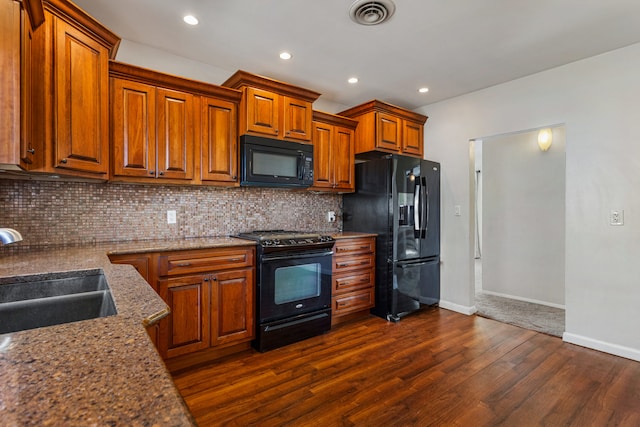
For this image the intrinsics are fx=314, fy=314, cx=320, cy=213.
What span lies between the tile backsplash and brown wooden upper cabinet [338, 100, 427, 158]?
989mm

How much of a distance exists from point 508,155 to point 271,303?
3.75 metres

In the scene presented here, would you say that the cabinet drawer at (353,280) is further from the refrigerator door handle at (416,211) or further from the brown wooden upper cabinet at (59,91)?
the brown wooden upper cabinet at (59,91)

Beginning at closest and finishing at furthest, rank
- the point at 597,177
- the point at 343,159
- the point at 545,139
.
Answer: the point at 597,177
the point at 343,159
the point at 545,139

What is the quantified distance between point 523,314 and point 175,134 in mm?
4104

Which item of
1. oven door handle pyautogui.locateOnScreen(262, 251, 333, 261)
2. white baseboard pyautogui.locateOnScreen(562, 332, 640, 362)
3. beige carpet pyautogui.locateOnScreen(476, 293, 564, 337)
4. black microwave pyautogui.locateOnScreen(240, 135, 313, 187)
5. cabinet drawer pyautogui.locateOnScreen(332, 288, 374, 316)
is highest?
black microwave pyautogui.locateOnScreen(240, 135, 313, 187)

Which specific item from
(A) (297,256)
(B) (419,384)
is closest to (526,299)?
(B) (419,384)

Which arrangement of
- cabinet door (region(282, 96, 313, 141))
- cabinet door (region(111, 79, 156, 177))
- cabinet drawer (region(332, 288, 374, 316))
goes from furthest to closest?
cabinet drawer (region(332, 288, 374, 316)) → cabinet door (region(282, 96, 313, 141)) → cabinet door (region(111, 79, 156, 177))

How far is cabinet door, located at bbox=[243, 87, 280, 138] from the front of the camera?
9.30 ft

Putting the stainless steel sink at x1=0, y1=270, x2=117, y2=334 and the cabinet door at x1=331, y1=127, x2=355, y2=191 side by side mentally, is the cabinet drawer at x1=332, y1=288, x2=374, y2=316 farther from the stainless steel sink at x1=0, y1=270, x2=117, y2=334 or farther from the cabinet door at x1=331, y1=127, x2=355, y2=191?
the stainless steel sink at x1=0, y1=270, x2=117, y2=334

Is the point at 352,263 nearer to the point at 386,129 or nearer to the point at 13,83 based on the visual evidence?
the point at 386,129

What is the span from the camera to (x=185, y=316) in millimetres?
2318

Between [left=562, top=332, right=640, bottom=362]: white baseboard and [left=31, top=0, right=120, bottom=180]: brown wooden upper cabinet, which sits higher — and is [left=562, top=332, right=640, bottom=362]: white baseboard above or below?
below

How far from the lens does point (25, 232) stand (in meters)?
2.17

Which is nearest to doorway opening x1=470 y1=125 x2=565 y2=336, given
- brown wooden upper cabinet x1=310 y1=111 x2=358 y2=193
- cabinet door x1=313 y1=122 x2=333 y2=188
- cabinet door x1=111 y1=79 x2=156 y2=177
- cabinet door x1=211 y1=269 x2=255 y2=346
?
brown wooden upper cabinet x1=310 y1=111 x2=358 y2=193
